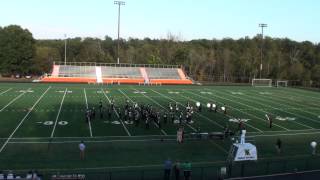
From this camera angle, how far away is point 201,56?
98.0 meters

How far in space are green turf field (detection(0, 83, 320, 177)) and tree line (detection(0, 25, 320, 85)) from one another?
4113 centimetres

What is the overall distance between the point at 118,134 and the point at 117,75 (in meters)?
47.1

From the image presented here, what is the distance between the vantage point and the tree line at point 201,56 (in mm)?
80750

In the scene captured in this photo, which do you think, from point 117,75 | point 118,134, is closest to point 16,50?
point 117,75

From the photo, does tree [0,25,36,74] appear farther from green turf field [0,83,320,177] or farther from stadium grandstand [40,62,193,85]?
green turf field [0,83,320,177]

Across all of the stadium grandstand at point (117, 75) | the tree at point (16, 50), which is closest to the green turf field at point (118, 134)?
the stadium grandstand at point (117, 75)

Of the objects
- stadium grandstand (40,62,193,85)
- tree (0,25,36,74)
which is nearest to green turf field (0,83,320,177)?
stadium grandstand (40,62,193,85)

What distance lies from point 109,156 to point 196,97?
2666 cm

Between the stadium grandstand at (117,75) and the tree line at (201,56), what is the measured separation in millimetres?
11779

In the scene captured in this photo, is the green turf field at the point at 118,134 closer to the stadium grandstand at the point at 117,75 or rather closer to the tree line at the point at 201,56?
the stadium grandstand at the point at 117,75

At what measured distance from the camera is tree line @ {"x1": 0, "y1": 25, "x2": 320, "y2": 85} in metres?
80.8

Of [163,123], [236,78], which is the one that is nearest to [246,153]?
[163,123]

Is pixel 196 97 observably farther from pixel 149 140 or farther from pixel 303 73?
pixel 303 73

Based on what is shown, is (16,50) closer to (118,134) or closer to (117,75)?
(117,75)
